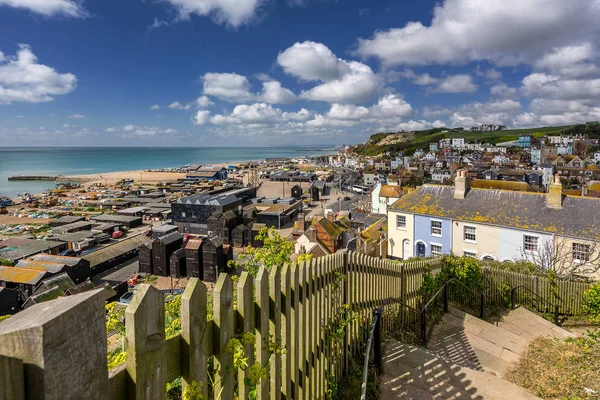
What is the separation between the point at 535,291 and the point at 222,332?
13.9m

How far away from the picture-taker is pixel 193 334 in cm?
214

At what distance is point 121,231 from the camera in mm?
50375

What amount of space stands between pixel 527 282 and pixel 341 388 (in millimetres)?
10765

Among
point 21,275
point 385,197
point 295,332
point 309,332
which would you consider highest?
point 295,332

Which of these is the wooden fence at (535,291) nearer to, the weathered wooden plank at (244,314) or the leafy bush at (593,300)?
the leafy bush at (593,300)

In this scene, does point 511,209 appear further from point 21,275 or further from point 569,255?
point 21,275

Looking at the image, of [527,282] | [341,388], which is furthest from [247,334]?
[527,282]

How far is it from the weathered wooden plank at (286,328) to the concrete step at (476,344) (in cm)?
518

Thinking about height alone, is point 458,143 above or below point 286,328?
above

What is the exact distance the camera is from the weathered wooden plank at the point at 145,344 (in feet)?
5.71

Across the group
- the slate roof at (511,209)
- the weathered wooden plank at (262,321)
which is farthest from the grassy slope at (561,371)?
the slate roof at (511,209)

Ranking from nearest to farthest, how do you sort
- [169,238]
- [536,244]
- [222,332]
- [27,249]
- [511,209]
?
[222,332] → [536,244] → [511,209] → [169,238] → [27,249]

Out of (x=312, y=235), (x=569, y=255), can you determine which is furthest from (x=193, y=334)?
(x=312, y=235)

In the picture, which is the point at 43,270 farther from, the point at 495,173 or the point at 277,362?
the point at 495,173
